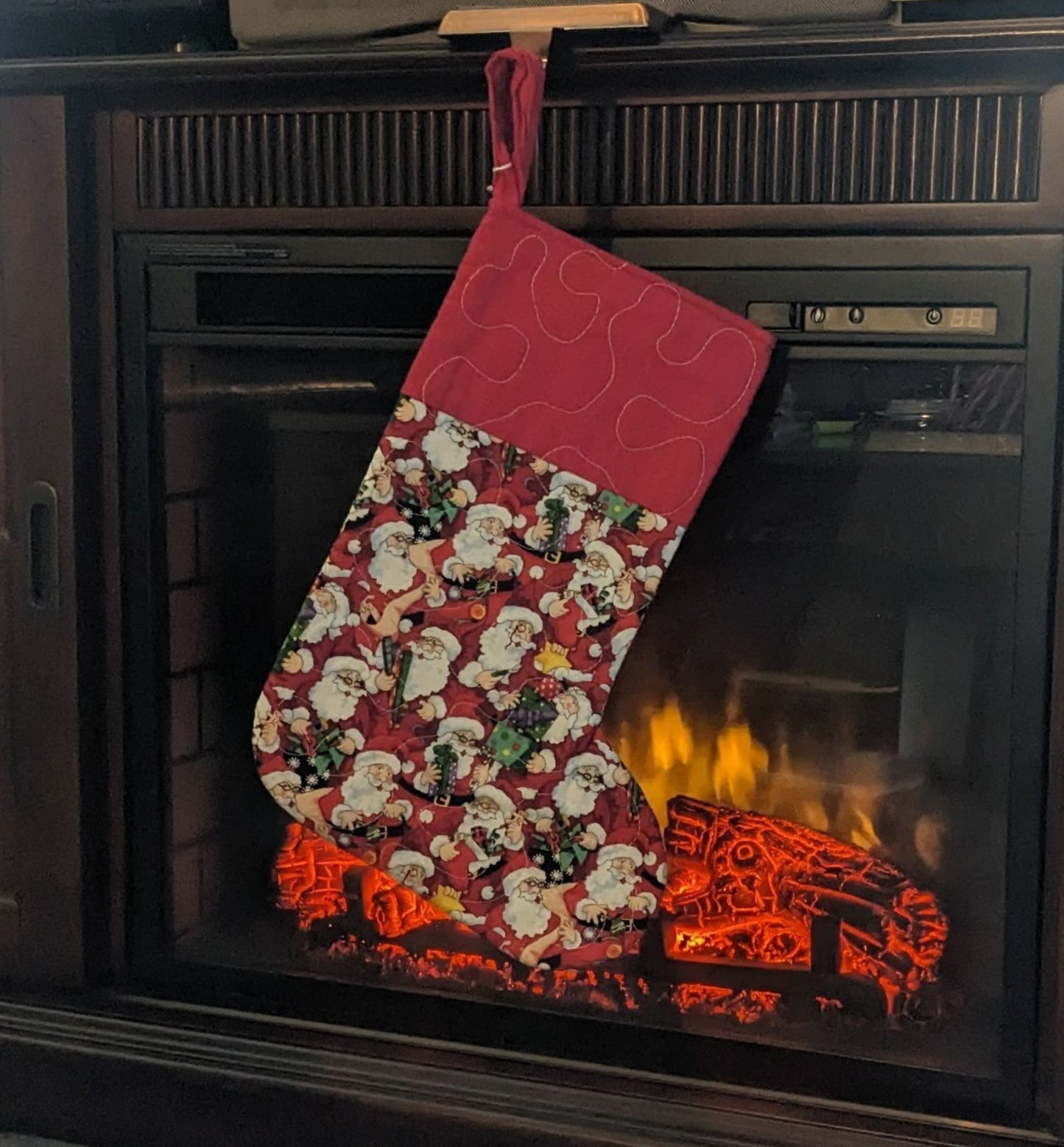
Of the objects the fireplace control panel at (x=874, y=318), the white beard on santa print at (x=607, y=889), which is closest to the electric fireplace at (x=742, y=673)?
the fireplace control panel at (x=874, y=318)

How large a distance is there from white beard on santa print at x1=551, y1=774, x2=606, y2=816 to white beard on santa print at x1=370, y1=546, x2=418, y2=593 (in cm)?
23

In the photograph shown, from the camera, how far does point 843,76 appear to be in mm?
1245

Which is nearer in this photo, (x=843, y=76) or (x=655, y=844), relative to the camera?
(x=843, y=76)

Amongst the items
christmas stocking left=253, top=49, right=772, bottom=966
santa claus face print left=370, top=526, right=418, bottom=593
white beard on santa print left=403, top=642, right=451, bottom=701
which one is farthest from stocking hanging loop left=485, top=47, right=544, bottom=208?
white beard on santa print left=403, top=642, right=451, bottom=701

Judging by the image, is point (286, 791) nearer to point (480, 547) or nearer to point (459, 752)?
point (459, 752)

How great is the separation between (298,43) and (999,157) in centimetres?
63

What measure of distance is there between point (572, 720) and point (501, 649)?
0.09m

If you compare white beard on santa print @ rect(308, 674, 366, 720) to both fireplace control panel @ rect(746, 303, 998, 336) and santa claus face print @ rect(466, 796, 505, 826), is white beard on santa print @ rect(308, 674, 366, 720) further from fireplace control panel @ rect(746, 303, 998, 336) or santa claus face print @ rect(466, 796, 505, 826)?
fireplace control panel @ rect(746, 303, 998, 336)

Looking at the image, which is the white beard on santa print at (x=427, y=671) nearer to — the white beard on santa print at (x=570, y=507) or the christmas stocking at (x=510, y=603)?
the christmas stocking at (x=510, y=603)

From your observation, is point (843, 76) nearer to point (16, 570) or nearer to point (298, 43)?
point (298, 43)

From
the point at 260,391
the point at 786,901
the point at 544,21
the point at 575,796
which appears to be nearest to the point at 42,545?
the point at 260,391

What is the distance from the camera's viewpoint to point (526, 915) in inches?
53.2

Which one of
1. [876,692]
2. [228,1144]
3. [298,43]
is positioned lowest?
[228,1144]

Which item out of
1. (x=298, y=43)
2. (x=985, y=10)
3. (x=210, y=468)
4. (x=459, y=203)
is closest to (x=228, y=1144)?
(x=210, y=468)
